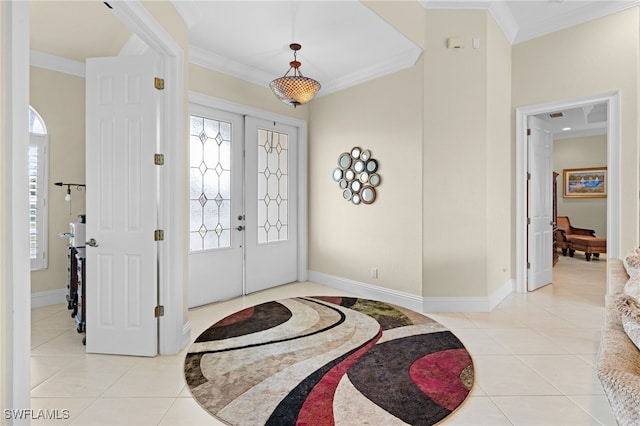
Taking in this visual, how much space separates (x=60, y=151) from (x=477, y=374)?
5014 mm

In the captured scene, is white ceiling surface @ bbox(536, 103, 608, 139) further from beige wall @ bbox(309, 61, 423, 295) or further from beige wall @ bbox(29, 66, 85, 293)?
beige wall @ bbox(29, 66, 85, 293)

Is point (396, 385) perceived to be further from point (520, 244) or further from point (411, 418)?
point (520, 244)

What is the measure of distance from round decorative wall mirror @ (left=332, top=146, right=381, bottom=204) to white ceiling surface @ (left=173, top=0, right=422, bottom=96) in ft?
3.19

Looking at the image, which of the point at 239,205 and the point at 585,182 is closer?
the point at 239,205

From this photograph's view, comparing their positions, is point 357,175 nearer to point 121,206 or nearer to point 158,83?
point 158,83

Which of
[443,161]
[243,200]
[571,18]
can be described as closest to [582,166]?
[571,18]

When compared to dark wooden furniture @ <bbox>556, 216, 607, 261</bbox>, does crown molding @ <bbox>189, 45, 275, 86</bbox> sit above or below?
above

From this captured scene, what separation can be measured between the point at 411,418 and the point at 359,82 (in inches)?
150

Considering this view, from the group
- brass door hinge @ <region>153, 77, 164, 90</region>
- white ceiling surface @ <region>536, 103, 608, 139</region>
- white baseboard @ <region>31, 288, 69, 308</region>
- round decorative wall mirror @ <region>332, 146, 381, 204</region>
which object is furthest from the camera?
white ceiling surface @ <region>536, 103, 608, 139</region>

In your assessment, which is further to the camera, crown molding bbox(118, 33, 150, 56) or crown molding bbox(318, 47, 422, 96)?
crown molding bbox(318, 47, 422, 96)

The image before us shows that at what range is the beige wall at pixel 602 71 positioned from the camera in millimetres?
3639

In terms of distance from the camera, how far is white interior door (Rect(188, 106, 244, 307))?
3.95 m

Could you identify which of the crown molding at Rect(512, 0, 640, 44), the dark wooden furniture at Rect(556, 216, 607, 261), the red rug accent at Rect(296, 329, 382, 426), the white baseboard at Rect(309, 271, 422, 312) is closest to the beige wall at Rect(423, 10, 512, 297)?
the white baseboard at Rect(309, 271, 422, 312)

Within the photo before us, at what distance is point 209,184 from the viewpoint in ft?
13.4
